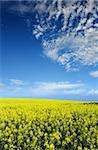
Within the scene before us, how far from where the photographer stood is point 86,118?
11203 millimetres

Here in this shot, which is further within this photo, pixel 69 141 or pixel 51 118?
pixel 51 118

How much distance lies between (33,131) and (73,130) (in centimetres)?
162

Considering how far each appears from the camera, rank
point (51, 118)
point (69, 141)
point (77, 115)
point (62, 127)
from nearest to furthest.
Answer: point (69, 141) → point (62, 127) → point (51, 118) → point (77, 115)

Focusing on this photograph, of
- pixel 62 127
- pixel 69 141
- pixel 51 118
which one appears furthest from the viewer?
pixel 51 118

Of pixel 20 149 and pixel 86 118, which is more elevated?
pixel 86 118

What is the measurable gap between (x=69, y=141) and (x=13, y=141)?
7.22 feet

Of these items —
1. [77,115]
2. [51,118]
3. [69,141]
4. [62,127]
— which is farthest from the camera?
[77,115]

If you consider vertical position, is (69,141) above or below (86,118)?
below

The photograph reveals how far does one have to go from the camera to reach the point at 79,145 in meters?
9.73

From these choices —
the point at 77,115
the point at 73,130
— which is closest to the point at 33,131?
the point at 73,130

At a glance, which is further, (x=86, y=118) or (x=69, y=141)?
(x=86, y=118)

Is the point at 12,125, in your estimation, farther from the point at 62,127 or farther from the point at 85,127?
the point at 85,127

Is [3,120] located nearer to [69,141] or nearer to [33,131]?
[33,131]

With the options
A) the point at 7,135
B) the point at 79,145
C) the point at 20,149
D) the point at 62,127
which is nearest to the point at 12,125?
the point at 7,135
